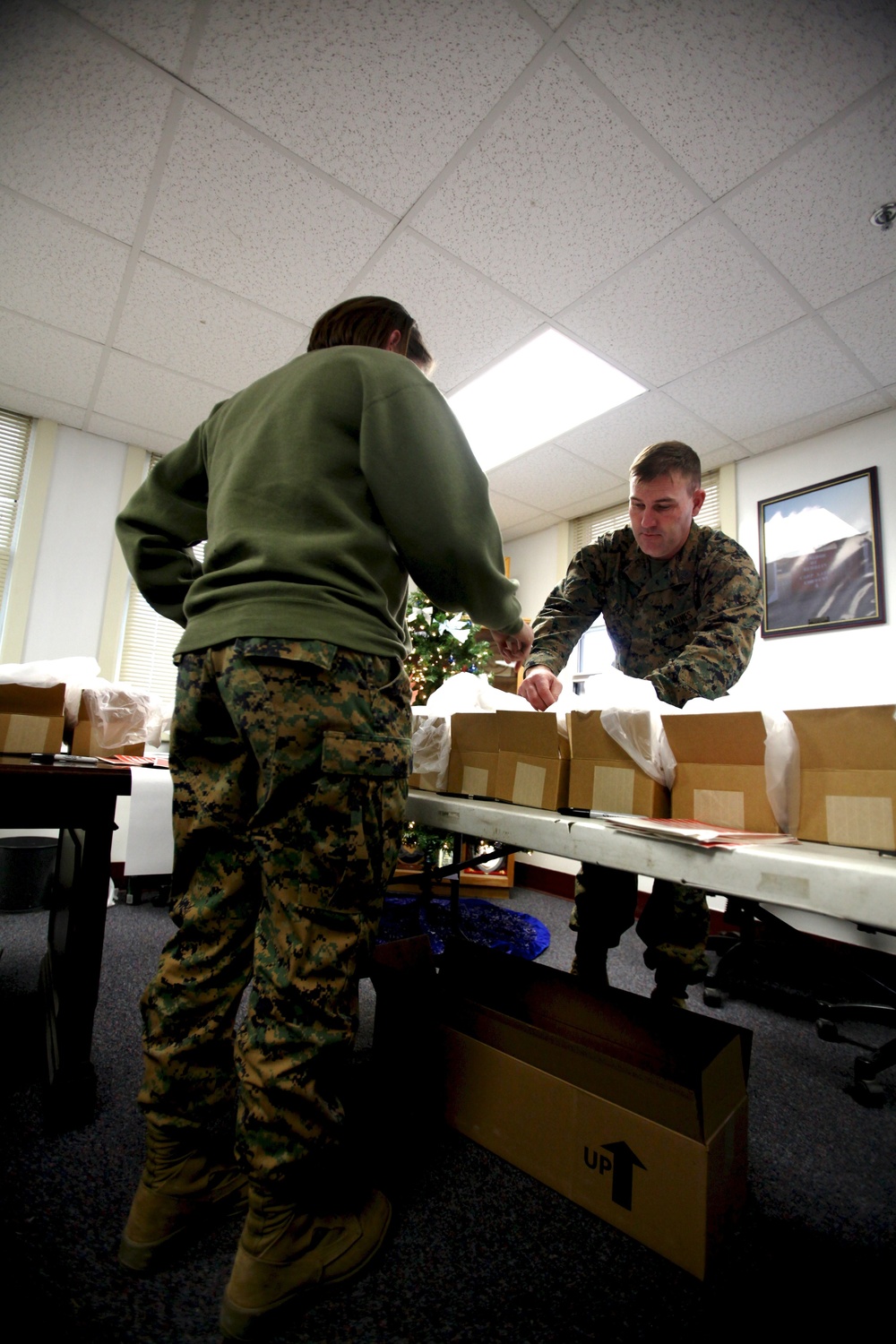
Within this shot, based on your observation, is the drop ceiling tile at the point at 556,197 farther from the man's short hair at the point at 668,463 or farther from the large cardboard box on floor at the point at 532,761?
the large cardboard box on floor at the point at 532,761

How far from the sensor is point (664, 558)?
1534 mm

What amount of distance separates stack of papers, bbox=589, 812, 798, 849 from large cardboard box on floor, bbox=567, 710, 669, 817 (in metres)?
0.07

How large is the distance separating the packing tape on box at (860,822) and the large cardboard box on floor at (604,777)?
228 mm

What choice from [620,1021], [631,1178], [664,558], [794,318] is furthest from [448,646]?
[631,1178]

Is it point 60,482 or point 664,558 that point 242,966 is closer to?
point 664,558

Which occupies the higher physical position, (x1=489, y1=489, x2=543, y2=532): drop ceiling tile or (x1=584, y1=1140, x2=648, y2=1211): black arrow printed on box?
(x1=489, y1=489, x2=543, y2=532): drop ceiling tile

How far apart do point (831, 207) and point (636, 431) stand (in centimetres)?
132

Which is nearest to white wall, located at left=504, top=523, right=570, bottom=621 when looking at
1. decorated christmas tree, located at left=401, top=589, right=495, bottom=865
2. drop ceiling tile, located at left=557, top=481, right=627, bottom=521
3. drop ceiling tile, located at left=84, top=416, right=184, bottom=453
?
drop ceiling tile, located at left=557, top=481, right=627, bottom=521

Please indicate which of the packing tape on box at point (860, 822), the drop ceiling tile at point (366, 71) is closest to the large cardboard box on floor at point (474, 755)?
the packing tape on box at point (860, 822)

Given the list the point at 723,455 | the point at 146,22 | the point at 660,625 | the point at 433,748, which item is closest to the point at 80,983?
the point at 433,748

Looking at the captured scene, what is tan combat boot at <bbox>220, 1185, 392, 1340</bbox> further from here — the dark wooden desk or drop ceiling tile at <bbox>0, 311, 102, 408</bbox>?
drop ceiling tile at <bbox>0, 311, 102, 408</bbox>

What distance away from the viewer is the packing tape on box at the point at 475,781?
1.12 metres

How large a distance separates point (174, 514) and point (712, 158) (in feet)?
6.28

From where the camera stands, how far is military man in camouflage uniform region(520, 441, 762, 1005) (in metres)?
1.25
